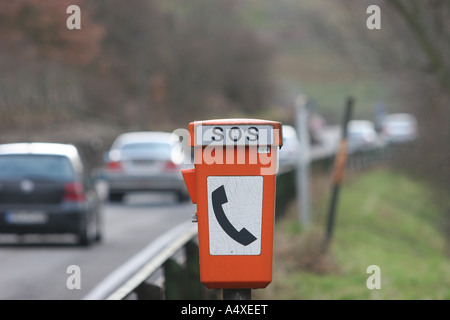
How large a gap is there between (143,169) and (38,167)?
31.3 feet

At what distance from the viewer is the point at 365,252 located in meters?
17.3

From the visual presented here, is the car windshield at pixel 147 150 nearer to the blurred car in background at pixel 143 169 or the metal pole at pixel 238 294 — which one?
the blurred car in background at pixel 143 169

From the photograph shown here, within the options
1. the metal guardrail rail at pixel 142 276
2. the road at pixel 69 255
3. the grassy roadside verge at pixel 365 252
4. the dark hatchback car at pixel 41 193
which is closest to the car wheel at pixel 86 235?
the dark hatchback car at pixel 41 193

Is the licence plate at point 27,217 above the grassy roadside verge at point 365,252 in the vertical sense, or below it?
above

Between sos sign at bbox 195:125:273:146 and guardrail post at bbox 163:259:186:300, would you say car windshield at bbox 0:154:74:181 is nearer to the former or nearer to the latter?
guardrail post at bbox 163:259:186:300

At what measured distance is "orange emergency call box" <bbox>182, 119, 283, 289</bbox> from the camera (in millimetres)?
4777

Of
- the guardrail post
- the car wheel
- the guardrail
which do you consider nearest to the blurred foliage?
the car wheel

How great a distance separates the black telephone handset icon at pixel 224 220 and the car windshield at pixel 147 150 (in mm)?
19380

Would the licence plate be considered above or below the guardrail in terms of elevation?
below

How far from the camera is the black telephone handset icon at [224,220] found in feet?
15.7

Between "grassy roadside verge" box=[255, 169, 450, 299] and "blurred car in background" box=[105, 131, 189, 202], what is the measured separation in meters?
3.51

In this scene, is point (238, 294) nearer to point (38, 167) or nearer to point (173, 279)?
point (173, 279)

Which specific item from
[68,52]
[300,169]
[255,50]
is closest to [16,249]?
[300,169]
